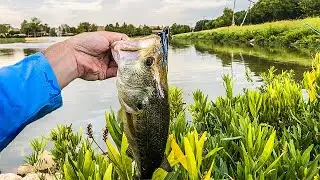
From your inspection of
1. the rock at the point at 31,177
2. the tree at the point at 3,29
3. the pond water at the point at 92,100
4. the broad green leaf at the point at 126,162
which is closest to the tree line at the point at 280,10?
the pond water at the point at 92,100

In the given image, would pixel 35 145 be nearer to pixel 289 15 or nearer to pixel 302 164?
pixel 302 164

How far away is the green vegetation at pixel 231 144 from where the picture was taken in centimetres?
180

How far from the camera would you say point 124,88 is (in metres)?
1.57

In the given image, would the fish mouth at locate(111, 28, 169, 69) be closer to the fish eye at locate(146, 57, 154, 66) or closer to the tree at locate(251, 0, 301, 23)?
the fish eye at locate(146, 57, 154, 66)

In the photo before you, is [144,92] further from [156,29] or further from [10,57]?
[10,57]

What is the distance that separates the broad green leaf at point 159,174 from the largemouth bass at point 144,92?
0.06m

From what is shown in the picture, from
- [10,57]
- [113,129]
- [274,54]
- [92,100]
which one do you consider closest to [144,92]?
[113,129]

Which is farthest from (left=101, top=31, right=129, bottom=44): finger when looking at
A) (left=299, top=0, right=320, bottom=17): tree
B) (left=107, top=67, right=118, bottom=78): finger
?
(left=299, top=0, right=320, bottom=17): tree

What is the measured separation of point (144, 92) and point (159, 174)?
0.31 metres

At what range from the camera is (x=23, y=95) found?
191cm

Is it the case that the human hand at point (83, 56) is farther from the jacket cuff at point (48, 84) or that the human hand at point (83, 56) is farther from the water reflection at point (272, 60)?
the water reflection at point (272, 60)

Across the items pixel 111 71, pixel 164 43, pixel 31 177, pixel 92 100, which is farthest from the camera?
pixel 92 100

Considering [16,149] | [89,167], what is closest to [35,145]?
[16,149]

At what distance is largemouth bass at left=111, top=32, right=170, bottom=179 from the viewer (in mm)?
1561
